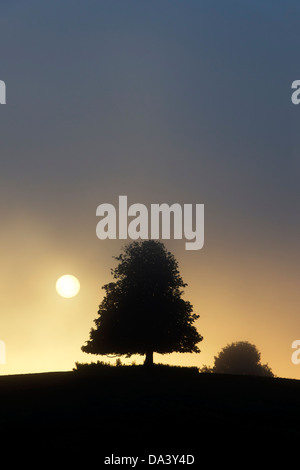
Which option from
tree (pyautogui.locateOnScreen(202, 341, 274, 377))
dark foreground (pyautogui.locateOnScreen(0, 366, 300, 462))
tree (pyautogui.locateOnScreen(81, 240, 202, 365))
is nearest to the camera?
dark foreground (pyautogui.locateOnScreen(0, 366, 300, 462))

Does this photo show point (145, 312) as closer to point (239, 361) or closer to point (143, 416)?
point (143, 416)

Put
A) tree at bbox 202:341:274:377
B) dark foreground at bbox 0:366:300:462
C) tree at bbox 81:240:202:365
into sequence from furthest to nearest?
tree at bbox 202:341:274:377, tree at bbox 81:240:202:365, dark foreground at bbox 0:366:300:462

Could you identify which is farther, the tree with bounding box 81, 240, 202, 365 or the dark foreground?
the tree with bounding box 81, 240, 202, 365

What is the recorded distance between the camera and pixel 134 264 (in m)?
59.6

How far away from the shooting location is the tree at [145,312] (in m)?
55.6

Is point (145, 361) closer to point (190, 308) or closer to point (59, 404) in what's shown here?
point (190, 308)

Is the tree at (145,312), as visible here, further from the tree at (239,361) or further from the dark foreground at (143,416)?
the tree at (239,361)

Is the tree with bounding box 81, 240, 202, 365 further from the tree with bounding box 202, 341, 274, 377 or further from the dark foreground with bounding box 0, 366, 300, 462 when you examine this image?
the tree with bounding box 202, 341, 274, 377

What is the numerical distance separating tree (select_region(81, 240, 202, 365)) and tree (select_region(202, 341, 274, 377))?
63815mm

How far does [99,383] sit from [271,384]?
15.7m

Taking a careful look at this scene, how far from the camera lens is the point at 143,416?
28094mm

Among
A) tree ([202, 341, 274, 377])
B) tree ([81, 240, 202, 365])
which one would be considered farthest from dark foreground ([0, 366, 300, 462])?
tree ([202, 341, 274, 377])

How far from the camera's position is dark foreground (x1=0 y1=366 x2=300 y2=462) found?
22.1 meters
